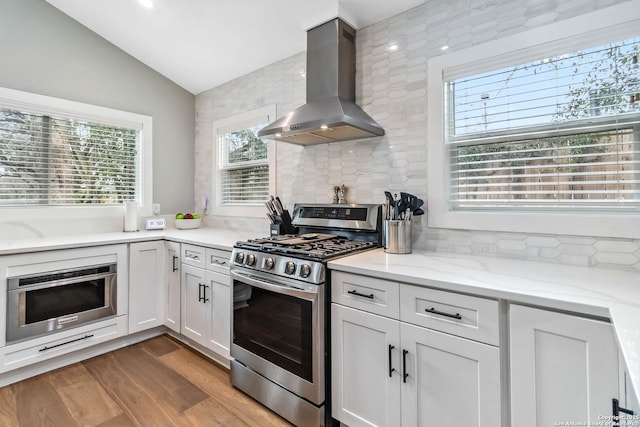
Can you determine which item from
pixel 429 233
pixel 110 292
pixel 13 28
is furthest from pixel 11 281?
pixel 429 233

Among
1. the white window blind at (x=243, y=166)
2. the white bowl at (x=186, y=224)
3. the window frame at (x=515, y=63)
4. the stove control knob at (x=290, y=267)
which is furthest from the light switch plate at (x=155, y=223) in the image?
the window frame at (x=515, y=63)

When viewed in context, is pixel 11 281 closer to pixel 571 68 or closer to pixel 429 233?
pixel 429 233

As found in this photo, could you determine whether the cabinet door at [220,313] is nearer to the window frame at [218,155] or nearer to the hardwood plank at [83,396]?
the hardwood plank at [83,396]

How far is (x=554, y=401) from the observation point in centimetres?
110

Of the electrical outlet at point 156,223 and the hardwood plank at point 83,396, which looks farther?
the electrical outlet at point 156,223

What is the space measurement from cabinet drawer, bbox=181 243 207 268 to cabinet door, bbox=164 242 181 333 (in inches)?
4.5

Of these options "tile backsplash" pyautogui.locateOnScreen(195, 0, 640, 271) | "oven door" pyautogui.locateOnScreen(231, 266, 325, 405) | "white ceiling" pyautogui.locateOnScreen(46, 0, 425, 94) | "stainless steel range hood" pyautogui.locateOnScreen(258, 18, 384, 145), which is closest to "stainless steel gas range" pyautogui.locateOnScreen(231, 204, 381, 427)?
"oven door" pyautogui.locateOnScreen(231, 266, 325, 405)

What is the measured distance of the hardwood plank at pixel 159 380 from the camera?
1995 mm

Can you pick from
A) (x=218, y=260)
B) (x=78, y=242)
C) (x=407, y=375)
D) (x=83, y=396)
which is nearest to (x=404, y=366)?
(x=407, y=375)

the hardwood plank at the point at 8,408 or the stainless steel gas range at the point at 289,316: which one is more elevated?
the stainless steel gas range at the point at 289,316

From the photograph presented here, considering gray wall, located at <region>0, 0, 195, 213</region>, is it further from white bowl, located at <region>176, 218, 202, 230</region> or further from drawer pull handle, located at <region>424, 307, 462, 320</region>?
drawer pull handle, located at <region>424, 307, 462, 320</region>

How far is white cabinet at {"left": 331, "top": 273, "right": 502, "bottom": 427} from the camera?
123cm

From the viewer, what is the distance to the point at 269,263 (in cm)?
184

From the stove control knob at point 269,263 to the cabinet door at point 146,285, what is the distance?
1.49 m
